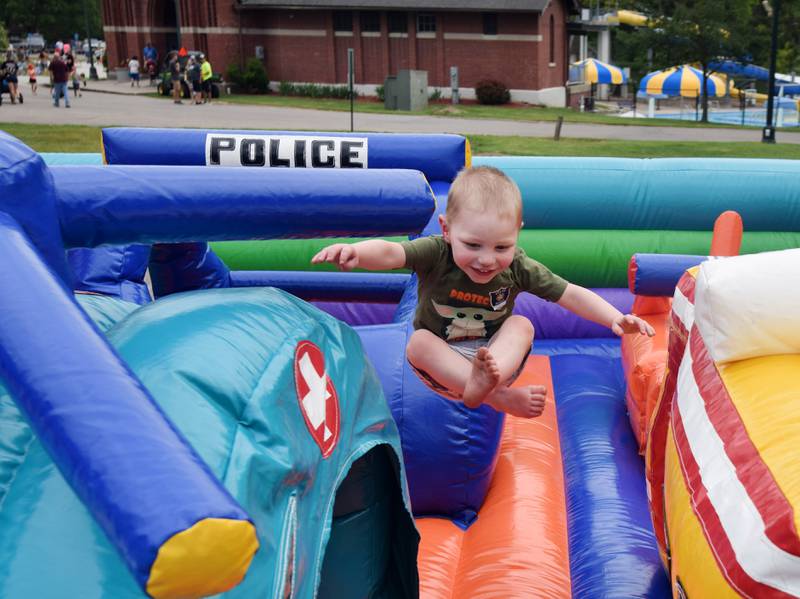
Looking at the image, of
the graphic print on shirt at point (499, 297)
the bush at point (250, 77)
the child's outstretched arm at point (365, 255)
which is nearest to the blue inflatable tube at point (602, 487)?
the graphic print on shirt at point (499, 297)

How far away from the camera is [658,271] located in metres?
3.96

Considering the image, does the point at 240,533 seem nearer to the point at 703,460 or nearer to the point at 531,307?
the point at 703,460

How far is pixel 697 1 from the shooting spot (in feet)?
84.4

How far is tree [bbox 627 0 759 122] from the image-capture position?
25141mm

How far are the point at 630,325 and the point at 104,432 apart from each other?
6.19ft

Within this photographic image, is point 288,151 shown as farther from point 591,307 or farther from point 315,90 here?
point 315,90

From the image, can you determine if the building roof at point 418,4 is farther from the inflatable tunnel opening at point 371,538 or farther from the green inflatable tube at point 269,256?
the inflatable tunnel opening at point 371,538

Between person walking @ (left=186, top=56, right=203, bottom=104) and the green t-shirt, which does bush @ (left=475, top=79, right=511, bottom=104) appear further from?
the green t-shirt

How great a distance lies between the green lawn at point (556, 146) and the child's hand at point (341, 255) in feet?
42.5

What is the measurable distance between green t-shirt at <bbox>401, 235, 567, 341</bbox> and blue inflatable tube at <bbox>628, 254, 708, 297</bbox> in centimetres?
108

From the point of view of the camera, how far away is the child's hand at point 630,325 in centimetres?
270

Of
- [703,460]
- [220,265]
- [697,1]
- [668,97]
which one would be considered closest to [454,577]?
[703,460]

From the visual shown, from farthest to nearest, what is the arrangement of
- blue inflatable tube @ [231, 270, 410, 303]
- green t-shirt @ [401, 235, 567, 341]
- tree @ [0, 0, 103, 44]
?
tree @ [0, 0, 103, 44] → blue inflatable tube @ [231, 270, 410, 303] → green t-shirt @ [401, 235, 567, 341]

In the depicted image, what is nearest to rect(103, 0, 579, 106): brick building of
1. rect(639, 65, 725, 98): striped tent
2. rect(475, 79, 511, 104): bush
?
rect(475, 79, 511, 104): bush
